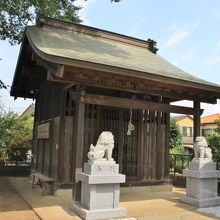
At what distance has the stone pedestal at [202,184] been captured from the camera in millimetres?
8094

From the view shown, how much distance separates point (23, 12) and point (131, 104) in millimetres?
7529

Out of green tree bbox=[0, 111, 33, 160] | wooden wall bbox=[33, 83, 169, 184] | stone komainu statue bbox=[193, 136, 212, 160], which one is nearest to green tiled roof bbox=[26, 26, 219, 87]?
wooden wall bbox=[33, 83, 169, 184]

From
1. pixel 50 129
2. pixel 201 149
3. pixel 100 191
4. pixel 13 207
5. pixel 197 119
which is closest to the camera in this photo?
pixel 100 191

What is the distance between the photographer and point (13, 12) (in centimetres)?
1219

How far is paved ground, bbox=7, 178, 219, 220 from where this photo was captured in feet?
22.3

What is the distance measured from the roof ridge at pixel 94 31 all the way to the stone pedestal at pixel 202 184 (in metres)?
6.38

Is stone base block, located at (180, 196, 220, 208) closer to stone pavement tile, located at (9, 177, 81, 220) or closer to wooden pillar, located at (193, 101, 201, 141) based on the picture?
wooden pillar, located at (193, 101, 201, 141)

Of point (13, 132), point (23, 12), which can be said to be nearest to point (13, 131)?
point (13, 132)

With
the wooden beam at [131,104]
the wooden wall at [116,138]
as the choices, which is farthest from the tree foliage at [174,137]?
the wooden beam at [131,104]

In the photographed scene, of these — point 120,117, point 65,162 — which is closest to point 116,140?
point 120,117

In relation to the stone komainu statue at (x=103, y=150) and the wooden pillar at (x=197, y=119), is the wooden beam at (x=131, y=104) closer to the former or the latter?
the wooden pillar at (x=197, y=119)

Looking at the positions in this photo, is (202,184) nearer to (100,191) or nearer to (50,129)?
(100,191)

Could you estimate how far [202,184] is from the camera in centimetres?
816

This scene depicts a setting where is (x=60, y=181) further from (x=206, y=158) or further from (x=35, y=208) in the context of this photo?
(x=206, y=158)
